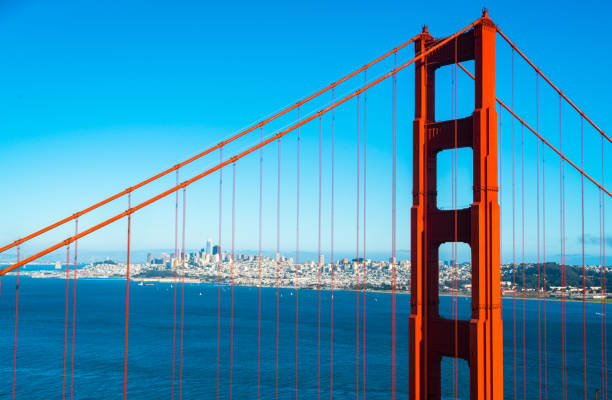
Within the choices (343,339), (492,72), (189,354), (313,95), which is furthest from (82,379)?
(492,72)

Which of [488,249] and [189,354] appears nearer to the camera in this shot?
[488,249]

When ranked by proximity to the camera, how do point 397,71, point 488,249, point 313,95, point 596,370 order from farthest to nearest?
point 596,370, point 313,95, point 397,71, point 488,249

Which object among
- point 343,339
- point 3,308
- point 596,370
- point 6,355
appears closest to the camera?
point 596,370

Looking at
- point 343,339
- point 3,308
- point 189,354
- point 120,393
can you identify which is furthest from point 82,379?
point 3,308

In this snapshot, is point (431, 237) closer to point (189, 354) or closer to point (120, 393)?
point (120, 393)

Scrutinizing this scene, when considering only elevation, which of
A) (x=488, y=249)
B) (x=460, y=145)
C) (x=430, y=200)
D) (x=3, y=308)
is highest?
(x=460, y=145)

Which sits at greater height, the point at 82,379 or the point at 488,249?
the point at 488,249
